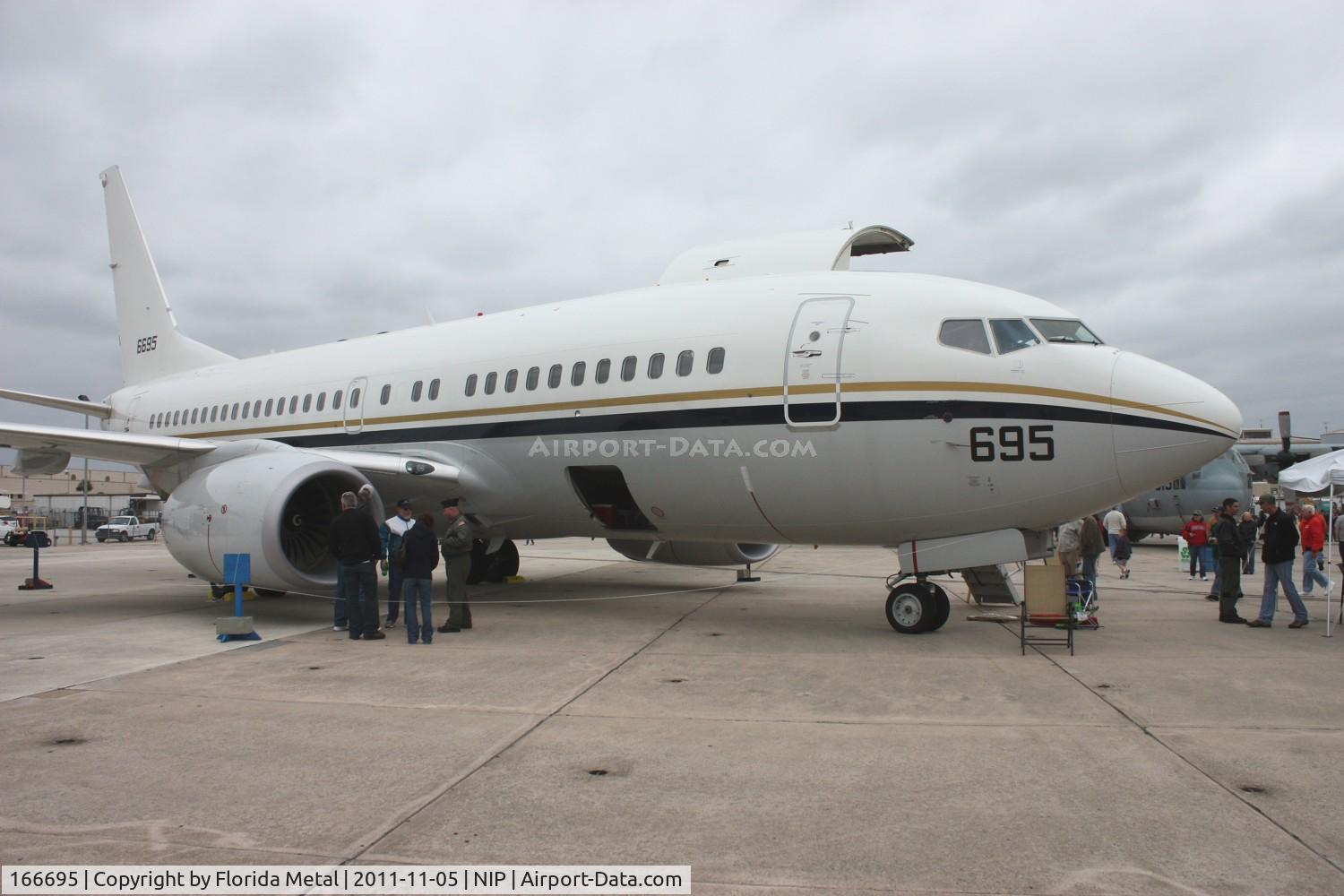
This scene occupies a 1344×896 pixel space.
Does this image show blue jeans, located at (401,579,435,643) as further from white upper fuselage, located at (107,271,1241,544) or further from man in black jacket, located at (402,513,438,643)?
white upper fuselage, located at (107,271,1241,544)

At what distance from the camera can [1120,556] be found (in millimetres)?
18781

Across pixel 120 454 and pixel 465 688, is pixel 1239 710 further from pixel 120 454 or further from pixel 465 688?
pixel 120 454

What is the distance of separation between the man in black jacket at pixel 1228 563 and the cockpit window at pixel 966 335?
14.7 feet

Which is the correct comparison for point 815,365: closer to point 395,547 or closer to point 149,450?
point 395,547

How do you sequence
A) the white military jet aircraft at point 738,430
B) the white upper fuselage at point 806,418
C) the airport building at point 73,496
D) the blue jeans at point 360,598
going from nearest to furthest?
1. the white upper fuselage at point 806,418
2. the white military jet aircraft at point 738,430
3. the blue jeans at point 360,598
4. the airport building at point 73,496

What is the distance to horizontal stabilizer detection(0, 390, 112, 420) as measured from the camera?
629 inches

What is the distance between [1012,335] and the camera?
9086 millimetres

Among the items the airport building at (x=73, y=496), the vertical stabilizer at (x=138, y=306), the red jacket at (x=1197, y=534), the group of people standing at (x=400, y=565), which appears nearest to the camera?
the group of people standing at (x=400, y=565)

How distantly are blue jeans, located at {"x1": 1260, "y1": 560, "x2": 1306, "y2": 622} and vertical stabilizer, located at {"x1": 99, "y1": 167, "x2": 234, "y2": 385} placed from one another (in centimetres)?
1883

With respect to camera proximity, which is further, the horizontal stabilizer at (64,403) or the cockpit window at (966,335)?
the horizontal stabilizer at (64,403)

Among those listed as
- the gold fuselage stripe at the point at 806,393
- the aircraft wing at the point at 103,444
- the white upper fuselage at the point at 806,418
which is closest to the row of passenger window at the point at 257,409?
the gold fuselage stripe at the point at 806,393

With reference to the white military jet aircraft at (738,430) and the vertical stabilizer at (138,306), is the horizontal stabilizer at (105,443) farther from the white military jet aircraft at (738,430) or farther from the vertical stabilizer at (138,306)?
the vertical stabilizer at (138,306)

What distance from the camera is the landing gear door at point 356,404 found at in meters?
13.7

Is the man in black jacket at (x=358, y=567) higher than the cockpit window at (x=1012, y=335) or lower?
lower
